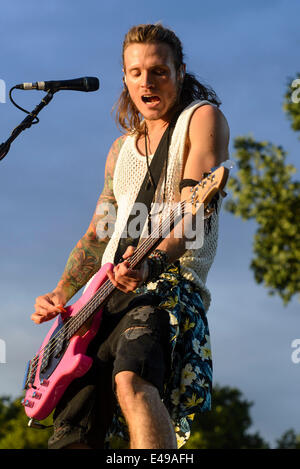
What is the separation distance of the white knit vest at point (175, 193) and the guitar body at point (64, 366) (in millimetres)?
403

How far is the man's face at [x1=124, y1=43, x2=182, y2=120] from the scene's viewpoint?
4.15 m

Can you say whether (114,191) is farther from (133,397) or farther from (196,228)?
(133,397)

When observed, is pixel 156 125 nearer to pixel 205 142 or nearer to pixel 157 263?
pixel 205 142

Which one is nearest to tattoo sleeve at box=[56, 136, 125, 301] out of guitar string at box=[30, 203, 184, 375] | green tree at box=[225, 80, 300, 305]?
guitar string at box=[30, 203, 184, 375]

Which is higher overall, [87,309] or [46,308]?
[46,308]

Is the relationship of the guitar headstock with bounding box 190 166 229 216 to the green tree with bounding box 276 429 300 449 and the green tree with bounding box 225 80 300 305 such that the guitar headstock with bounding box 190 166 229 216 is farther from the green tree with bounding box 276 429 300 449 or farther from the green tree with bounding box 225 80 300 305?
the green tree with bounding box 276 429 300 449

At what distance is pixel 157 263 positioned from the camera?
355cm

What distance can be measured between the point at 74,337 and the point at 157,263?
2.62 feet

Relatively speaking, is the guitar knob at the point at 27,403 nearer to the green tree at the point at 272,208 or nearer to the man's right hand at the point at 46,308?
the man's right hand at the point at 46,308

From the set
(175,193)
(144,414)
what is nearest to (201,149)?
(175,193)

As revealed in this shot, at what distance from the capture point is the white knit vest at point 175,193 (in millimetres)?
3971

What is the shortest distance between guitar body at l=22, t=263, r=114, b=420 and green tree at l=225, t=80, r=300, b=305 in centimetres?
1148

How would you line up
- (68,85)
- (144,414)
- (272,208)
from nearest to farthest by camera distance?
(144,414) → (68,85) → (272,208)
